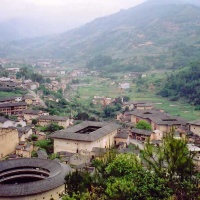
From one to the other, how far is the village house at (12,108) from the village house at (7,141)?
514 inches

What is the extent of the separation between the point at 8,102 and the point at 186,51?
57.4 metres

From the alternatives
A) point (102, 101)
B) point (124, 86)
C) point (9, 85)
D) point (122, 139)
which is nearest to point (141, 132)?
point (122, 139)

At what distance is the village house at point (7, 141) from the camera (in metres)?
23.7

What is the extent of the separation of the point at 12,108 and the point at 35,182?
23.7 metres

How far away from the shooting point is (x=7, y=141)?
24188 millimetres

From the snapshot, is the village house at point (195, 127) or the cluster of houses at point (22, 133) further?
the village house at point (195, 127)

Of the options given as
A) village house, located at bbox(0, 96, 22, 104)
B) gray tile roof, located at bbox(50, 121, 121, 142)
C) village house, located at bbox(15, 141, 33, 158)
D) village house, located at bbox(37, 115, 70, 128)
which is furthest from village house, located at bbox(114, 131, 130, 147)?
village house, located at bbox(0, 96, 22, 104)

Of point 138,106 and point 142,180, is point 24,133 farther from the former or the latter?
point 138,106

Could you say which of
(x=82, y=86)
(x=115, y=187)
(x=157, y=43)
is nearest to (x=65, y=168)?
(x=115, y=187)

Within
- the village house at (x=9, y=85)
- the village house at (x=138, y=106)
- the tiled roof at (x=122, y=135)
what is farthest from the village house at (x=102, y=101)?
the tiled roof at (x=122, y=135)

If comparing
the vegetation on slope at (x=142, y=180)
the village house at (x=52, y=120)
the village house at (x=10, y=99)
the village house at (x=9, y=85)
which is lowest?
the village house at (x=52, y=120)

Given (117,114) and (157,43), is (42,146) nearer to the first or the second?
(117,114)

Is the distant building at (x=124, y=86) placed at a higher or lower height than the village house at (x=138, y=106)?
higher

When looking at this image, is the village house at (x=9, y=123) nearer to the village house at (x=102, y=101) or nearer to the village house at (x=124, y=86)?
the village house at (x=102, y=101)
